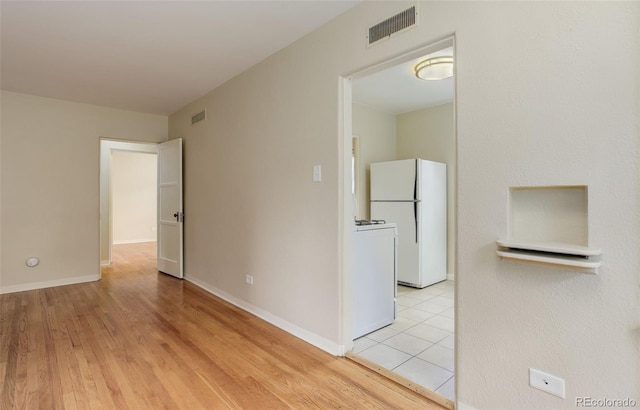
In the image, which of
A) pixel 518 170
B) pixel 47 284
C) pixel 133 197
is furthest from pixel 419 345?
pixel 133 197

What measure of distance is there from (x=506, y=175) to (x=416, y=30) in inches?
40.3

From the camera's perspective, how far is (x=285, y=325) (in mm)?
2963

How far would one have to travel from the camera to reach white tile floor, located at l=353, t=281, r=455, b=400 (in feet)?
7.25

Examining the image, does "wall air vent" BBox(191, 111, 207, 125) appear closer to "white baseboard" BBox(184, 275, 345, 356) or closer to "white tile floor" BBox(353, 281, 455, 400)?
"white baseboard" BBox(184, 275, 345, 356)

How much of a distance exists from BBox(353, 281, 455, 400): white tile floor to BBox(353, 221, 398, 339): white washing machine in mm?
112

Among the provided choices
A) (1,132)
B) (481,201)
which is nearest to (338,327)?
(481,201)

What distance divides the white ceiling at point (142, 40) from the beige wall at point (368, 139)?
2042 millimetres

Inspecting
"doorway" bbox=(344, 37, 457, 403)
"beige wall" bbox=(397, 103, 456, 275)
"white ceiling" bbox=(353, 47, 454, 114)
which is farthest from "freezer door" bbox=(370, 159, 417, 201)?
"white ceiling" bbox=(353, 47, 454, 114)

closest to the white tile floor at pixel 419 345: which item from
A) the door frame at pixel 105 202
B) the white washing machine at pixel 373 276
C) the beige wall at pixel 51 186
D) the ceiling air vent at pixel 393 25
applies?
the white washing machine at pixel 373 276

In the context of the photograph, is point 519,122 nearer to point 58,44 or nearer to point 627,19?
point 627,19

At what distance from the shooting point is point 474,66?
5.65 ft

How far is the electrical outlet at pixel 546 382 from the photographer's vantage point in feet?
4.80

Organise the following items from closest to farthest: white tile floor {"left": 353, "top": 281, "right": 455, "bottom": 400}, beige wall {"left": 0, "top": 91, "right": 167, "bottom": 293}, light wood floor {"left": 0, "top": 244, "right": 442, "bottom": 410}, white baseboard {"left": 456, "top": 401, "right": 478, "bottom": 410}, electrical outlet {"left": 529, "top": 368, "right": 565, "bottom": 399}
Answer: electrical outlet {"left": 529, "top": 368, "right": 565, "bottom": 399} < white baseboard {"left": 456, "top": 401, "right": 478, "bottom": 410} < light wood floor {"left": 0, "top": 244, "right": 442, "bottom": 410} < white tile floor {"left": 353, "top": 281, "right": 455, "bottom": 400} < beige wall {"left": 0, "top": 91, "right": 167, "bottom": 293}

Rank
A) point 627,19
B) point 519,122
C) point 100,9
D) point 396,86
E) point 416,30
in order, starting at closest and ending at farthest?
point 627,19 < point 519,122 < point 416,30 < point 100,9 < point 396,86
